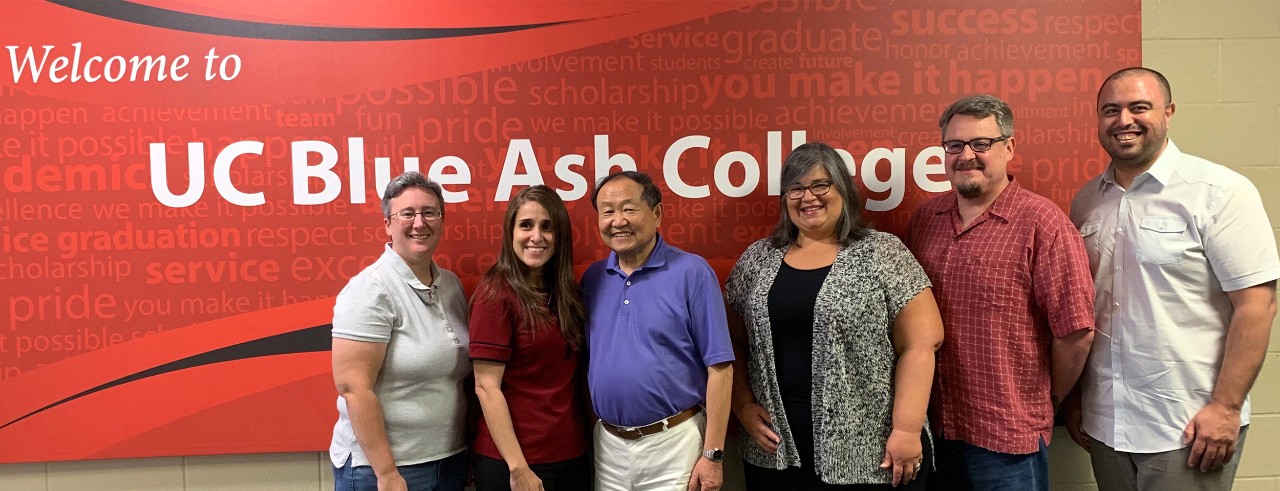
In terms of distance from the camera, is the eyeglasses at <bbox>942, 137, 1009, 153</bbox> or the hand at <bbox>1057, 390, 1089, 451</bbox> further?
the hand at <bbox>1057, 390, 1089, 451</bbox>

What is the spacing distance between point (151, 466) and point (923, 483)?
2.62 meters

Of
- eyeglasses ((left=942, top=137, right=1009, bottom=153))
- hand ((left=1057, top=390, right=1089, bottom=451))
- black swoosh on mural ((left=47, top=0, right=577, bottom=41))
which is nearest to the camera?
eyeglasses ((left=942, top=137, right=1009, bottom=153))

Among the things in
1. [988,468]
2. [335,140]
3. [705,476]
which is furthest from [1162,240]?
[335,140]

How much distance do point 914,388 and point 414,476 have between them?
1.44 metres

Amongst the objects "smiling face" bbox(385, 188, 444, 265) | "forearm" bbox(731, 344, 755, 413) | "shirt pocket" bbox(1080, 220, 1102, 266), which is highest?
"smiling face" bbox(385, 188, 444, 265)

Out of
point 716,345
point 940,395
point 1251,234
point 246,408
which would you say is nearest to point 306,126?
point 246,408

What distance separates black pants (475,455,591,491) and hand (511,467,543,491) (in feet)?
0.14

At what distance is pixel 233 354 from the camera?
225cm

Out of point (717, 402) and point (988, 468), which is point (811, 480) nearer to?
point (717, 402)

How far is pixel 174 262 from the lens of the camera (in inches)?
88.0

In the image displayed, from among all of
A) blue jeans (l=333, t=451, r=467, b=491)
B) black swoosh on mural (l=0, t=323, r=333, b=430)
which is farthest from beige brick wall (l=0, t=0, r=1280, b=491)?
blue jeans (l=333, t=451, r=467, b=491)

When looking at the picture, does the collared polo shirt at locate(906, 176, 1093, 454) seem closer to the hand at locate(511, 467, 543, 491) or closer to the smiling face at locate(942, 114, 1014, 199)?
the smiling face at locate(942, 114, 1014, 199)

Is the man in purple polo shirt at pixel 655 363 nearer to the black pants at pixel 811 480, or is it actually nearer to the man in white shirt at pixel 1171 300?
the black pants at pixel 811 480

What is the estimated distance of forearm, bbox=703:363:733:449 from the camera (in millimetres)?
1754
